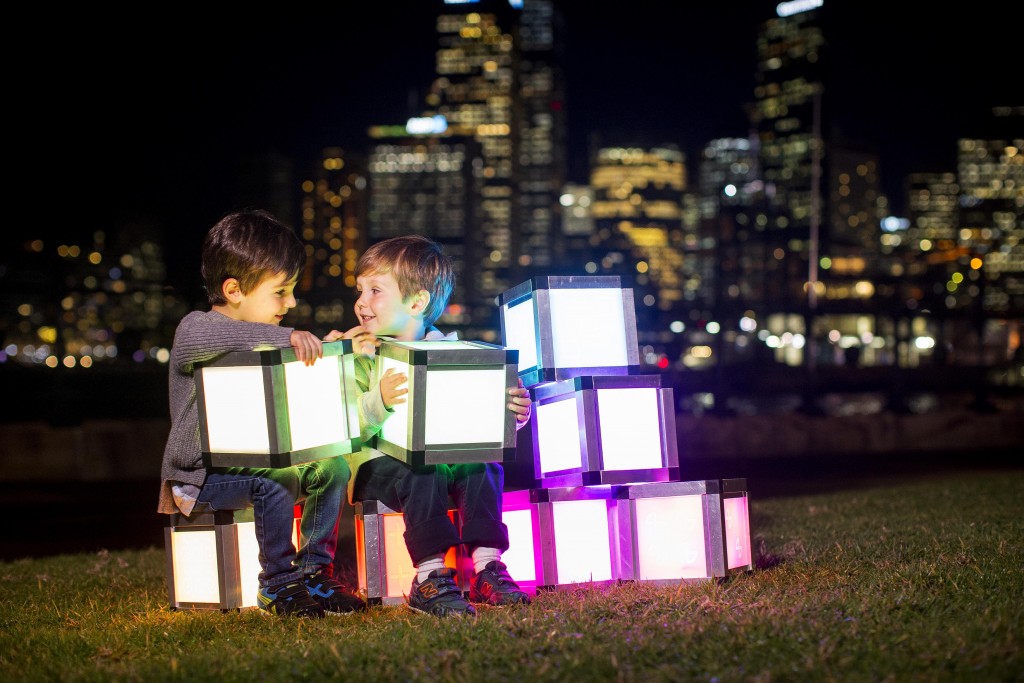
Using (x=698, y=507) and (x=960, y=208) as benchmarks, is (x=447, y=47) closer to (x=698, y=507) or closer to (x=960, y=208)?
(x=960, y=208)

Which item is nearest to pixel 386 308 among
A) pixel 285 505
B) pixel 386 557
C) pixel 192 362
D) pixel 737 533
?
pixel 192 362

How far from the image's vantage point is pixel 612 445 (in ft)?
12.8

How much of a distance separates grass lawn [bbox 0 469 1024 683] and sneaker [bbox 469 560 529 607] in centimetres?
10

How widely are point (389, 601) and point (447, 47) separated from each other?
198m

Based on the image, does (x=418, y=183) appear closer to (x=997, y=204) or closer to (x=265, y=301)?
(x=997, y=204)

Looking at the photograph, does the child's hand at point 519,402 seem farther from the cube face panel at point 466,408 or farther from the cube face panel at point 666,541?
the cube face panel at point 666,541

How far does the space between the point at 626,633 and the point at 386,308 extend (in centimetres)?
173

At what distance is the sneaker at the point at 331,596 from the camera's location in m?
3.49

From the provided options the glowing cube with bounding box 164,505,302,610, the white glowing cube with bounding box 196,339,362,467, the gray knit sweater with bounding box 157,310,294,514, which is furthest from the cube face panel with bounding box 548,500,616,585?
the gray knit sweater with bounding box 157,310,294,514

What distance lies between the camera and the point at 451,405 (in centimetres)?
346

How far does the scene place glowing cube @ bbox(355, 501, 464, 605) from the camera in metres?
3.62

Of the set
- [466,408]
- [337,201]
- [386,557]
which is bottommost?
[386,557]

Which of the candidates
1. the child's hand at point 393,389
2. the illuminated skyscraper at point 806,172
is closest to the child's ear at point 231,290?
the child's hand at point 393,389

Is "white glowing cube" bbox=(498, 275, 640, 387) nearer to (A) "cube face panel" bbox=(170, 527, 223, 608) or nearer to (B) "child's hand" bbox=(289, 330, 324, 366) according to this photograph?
(B) "child's hand" bbox=(289, 330, 324, 366)
